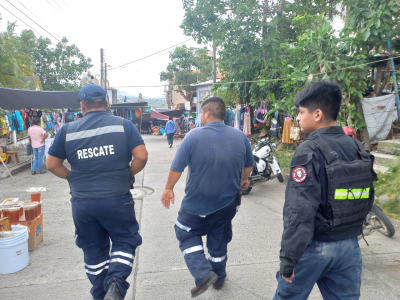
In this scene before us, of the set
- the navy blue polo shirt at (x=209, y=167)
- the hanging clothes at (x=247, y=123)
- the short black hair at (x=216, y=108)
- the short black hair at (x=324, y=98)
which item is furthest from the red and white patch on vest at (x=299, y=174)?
the hanging clothes at (x=247, y=123)

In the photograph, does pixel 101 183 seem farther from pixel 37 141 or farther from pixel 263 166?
pixel 37 141

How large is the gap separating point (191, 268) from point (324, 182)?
156 centimetres

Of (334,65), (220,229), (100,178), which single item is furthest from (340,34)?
(100,178)

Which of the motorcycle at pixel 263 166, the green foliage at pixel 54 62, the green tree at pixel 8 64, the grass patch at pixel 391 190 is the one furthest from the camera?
the green foliage at pixel 54 62

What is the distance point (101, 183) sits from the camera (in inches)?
104

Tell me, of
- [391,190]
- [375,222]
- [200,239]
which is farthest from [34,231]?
[391,190]

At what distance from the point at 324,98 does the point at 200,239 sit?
176 cm

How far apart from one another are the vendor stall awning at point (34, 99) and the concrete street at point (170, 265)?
195 inches

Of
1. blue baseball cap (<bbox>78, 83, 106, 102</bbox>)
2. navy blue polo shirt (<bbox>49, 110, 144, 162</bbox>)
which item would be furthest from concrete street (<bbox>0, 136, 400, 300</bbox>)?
blue baseball cap (<bbox>78, 83, 106, 102</bbox>)

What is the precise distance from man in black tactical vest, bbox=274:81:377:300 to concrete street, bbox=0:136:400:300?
132cm

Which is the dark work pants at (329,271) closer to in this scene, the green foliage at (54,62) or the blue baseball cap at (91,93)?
the blue baseball cap at (91,93)

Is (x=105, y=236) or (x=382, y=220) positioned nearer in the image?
(x=105, y=236)

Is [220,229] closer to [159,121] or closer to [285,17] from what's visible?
[285,17]

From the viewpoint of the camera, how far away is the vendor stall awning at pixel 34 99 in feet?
29.7
